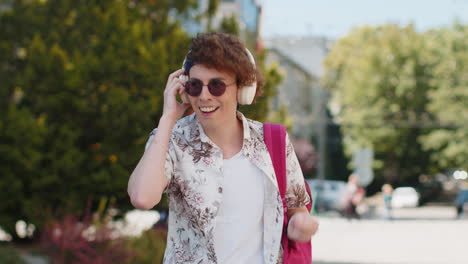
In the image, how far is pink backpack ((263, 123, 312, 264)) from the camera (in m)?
3.00

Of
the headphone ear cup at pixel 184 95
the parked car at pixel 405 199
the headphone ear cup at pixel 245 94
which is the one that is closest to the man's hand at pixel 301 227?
the headphone ear cup at pixel 245 94

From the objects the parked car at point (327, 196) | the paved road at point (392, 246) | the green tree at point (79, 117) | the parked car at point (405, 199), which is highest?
the green tree at point (79, 117)

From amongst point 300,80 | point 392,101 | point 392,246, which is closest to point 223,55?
point 392,246

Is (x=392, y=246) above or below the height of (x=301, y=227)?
below

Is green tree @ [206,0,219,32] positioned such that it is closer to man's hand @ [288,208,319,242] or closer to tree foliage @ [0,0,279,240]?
tree foliage @ [0,0,279,240]

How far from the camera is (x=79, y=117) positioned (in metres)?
13.0

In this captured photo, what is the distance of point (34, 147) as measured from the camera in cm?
1240

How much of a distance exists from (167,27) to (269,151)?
469 inches

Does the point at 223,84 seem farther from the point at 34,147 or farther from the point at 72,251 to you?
the point at 34,147

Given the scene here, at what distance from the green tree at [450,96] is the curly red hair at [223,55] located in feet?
151

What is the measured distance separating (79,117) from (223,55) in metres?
10.3

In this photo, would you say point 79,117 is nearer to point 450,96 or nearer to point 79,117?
point 79,117

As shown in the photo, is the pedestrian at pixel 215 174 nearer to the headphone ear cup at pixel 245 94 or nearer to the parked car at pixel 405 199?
the headphone ear cup at pixel 245 94

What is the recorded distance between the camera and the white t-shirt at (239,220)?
9.50 ft
